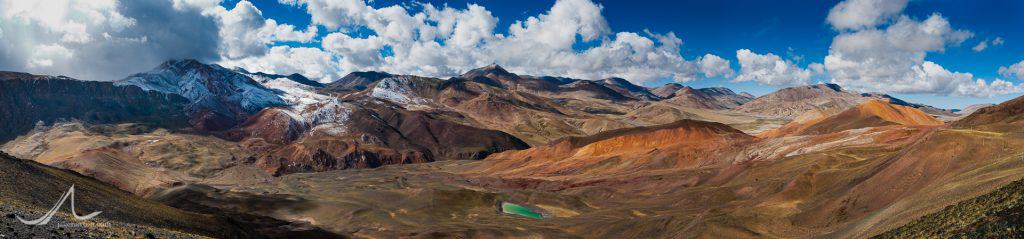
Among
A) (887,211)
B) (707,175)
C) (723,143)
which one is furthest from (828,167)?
(723,143)

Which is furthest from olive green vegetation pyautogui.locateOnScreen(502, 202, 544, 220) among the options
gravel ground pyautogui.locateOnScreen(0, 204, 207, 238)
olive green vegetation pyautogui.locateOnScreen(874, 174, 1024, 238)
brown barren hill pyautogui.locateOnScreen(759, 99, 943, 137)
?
brown barren hill pyautogui.locateOnScreen(759, 99, 943, 137)

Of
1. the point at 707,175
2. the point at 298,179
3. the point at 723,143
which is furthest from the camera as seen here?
the point at 298,179

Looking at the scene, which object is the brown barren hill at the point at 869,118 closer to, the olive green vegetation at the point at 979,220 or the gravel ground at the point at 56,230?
the olive green vegetation at the point at 979,220

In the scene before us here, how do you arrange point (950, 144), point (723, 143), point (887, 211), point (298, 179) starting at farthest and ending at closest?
point (298, 179)
point (723, 143)
point (950, 144)
point (887, 211)

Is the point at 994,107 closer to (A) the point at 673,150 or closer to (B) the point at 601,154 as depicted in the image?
(A) the point at 673,150

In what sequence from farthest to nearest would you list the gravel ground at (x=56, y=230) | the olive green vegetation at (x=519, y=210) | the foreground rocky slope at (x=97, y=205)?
the olive green vegetation at (x=519, y=210)
the foreground rocky slope at (x=97, y=205)
the gravel ground at (x=56, y=230)

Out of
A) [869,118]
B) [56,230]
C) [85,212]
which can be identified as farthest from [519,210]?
[869,118]

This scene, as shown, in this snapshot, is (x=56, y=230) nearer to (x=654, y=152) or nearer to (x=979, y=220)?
(x=979, y=220)

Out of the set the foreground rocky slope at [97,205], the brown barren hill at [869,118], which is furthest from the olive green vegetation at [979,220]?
the brown barren hill at [869,118]
